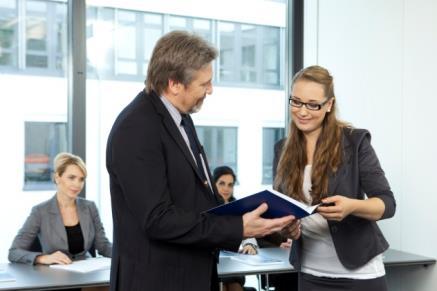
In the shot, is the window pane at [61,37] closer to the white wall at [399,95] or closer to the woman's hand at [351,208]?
the white wall at [399,95]

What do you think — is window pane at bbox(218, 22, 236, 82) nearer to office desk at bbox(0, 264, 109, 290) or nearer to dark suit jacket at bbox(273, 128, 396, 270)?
office desk at bbox(0, 264, 109, 290)

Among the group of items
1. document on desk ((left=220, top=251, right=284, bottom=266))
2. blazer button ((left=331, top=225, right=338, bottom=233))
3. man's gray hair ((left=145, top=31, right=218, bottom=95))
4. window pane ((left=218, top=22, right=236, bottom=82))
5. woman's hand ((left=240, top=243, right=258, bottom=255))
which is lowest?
document on desk ((left=220, top=251, right=284, bottom=266))

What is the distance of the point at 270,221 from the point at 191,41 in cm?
58

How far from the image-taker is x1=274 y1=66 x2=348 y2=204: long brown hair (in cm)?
207

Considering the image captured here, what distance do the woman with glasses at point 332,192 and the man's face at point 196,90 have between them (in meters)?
0.41

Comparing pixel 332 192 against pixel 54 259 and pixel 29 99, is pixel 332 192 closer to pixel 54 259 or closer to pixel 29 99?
pixel 54 259

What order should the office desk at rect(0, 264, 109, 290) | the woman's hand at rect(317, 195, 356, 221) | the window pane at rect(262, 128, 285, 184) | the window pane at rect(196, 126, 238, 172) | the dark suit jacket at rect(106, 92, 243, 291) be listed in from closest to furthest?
the dark suit jacket at rect(106, 92, 243, 291)
the woman's hand at rect(317, 195, 356, 221)
the office desk at rect(0, 264, 109, 290)
the window pane at rect(196, 126, 238, 172)
the window pane at rect(262, 128, 285, 184)

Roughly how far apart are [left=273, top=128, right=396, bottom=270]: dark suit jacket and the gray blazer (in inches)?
84.3

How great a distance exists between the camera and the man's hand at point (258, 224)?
5.78ft

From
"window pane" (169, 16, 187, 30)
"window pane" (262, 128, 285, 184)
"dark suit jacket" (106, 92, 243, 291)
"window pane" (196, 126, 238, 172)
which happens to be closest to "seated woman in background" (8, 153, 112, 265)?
"window pane" (196, 126, 238, 172)

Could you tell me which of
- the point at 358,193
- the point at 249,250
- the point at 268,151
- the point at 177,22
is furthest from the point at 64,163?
the point at 358,193

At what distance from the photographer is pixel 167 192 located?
5.54ft

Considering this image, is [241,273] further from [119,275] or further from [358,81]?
[358,81]

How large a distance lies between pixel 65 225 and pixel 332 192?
7.53 ft
